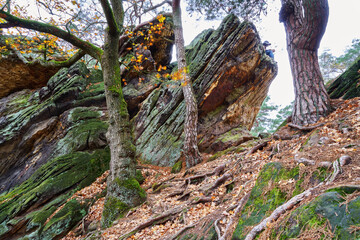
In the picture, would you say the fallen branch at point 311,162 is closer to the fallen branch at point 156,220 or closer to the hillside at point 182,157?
the hillside at point 182,157

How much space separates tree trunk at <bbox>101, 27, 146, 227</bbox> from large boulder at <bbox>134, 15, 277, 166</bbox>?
12.6 ft

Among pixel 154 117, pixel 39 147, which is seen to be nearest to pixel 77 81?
pixel 39 147

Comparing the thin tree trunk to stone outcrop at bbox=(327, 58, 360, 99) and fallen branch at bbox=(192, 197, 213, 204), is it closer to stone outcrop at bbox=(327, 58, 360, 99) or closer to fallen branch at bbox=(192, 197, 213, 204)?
fallen branch at bbox=(192, 197, 213, 204)

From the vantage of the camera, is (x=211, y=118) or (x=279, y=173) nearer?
(x=279, y=173)

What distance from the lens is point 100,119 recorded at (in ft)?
37.7

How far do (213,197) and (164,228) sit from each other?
52.8 inches

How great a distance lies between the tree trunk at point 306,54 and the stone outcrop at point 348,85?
852 millimetres

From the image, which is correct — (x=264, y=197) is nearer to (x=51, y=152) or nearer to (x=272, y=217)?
(x=272, y=217)

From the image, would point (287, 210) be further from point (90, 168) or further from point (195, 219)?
point (90, 168)

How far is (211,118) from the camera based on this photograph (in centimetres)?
1064

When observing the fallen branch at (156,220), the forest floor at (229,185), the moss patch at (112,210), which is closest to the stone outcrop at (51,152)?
the forest floor at (229,185)

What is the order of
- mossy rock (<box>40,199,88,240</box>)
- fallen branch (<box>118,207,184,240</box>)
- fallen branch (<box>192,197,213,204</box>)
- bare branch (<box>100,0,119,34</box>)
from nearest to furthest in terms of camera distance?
fallen branch (<box>118,207,184,240</box>) < fallen branch (<box>192,197,213,204</box>) < bare branch (<box>100,0,119,34</box>) < mossy rock (<box>40,199,88,240</box>)

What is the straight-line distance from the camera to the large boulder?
1002 centimetres

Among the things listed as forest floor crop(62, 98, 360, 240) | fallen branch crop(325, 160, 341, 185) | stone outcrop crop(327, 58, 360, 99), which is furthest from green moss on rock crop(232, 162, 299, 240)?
stone outcrop crop(327, 58, 360, 99)
